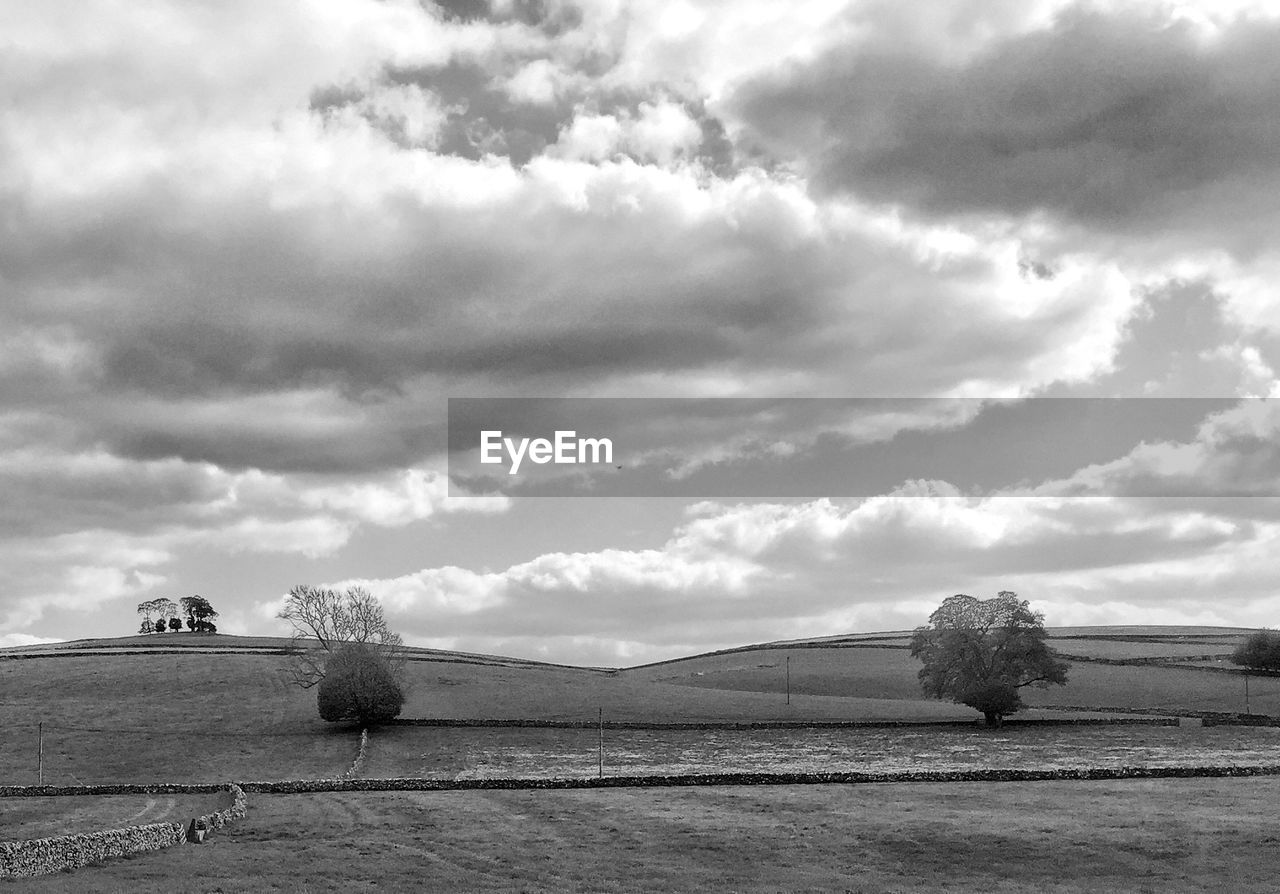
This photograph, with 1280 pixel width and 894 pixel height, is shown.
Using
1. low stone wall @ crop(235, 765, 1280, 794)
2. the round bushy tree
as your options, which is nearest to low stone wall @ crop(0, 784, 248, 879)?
low stone wall @ crop(235, 765, 1280, 794)

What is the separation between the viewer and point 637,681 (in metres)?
142

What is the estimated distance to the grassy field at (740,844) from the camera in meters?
42.1

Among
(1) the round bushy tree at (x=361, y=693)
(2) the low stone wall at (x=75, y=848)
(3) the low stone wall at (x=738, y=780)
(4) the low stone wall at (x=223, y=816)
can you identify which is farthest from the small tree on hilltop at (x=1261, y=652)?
(2) the low stone wall at (x=75, y=848)

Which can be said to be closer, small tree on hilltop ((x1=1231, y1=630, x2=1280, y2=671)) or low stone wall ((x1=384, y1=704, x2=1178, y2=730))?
low stone wall ((x1=384, y1=704, x2=1178, y2=730))

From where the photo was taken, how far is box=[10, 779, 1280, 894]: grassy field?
1658 inches

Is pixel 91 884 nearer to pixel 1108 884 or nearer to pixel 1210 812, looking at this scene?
pixel 1108 884

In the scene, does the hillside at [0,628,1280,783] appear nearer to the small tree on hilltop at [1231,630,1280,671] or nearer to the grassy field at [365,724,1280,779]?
the grassy field at [365,724,1280,779]

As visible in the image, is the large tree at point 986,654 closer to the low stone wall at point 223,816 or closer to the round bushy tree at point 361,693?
the round bushy tree at point 361,693

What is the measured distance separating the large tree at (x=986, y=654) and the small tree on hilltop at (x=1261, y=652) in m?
45.6

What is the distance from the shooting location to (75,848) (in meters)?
42.4

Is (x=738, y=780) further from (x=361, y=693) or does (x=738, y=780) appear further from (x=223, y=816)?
(x=361, y=693)

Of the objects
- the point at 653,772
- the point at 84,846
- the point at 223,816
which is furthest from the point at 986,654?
the point at 84,846

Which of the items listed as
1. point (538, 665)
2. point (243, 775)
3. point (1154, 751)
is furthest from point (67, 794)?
point (538, 665)

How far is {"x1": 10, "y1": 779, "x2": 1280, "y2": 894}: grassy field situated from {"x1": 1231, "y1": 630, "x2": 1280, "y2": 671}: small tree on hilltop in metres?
89.0
